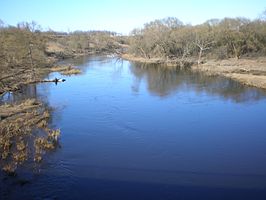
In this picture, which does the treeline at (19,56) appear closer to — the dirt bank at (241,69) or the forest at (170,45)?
the forest at (170,45)

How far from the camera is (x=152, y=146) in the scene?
17.0m

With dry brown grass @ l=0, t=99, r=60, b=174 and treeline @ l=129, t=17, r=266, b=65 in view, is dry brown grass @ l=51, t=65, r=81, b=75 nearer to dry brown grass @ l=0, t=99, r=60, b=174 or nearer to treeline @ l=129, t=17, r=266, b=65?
treeline @ l=129, t=17, r=266, b=65

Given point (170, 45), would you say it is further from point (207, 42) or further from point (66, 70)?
point (66, 70)

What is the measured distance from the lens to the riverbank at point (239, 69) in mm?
35219

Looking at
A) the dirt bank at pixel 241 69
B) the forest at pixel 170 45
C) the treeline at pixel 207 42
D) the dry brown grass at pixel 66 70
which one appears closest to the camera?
the dirt bank at pixel 241 69

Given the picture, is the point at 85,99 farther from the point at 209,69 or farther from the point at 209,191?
the point at 209,69

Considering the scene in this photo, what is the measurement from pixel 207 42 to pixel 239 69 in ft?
40.0

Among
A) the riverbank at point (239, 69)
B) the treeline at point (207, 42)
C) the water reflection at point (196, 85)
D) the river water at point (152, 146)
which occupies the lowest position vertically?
the river water at point (152, 146)

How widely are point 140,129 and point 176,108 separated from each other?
5680 mm

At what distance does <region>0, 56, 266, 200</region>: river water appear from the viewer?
12.7 meters

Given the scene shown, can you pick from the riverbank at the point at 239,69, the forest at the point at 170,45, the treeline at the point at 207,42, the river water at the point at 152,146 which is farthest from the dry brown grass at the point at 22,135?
the treeline at the point at 207,42

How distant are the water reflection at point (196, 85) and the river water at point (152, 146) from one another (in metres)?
0.20

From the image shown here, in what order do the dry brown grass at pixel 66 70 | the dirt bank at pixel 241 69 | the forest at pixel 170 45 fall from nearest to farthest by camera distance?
1. the dirt bank at pixel 241 69
2. the forest at pixel 170 45
3. the dry brown grass at pixel 66 70

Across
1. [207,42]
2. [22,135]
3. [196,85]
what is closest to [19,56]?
[196,85]
